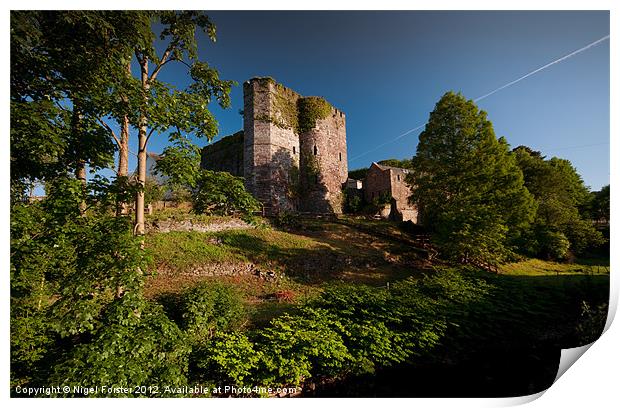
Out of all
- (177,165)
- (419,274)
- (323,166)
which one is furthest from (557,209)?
(177,165)

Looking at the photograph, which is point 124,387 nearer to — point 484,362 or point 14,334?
point 14,334

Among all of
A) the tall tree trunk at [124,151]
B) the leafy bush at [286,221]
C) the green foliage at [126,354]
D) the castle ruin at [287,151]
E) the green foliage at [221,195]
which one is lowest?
the green foliage at [126,354]

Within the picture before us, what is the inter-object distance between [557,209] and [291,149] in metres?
19.2

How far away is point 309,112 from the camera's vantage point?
22125 mm

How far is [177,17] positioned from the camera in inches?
162

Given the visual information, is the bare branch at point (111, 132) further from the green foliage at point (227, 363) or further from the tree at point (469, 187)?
the tree at point (469, 187)

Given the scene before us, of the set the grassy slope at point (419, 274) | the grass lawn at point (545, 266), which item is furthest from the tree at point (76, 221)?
the grass lawn at point (545, 266)

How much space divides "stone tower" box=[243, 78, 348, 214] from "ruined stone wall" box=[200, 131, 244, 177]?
3.53 m

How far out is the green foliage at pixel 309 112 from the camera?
868 inches

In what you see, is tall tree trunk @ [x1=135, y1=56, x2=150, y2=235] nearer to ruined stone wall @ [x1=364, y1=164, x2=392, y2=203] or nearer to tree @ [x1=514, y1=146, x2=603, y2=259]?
tree @ [x1=514, y1=146, x2=603, y2=259]

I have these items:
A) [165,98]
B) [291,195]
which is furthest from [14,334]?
[291,195]

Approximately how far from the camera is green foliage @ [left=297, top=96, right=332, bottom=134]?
22047 millimetres

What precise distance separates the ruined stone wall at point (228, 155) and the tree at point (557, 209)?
21.7m

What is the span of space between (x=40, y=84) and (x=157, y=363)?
3.92 meters
